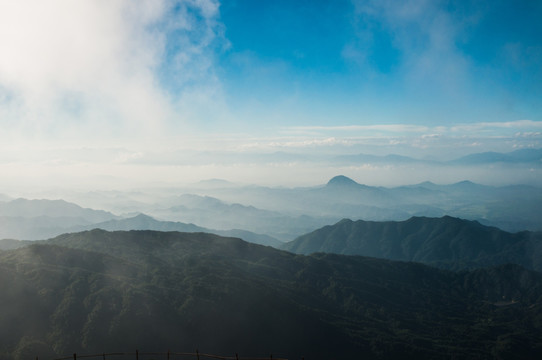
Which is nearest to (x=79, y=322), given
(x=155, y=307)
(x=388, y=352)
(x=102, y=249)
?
(x=155, y=307)

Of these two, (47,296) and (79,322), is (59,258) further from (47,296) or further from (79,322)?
(79,322)

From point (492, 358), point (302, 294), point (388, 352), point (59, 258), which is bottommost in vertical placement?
point (492, 358)

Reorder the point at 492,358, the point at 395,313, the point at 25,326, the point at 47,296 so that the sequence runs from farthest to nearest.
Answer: the point at 395,313, the point at 492,358, the point at 47,296, the point at 25,326

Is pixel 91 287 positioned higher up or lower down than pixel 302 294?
higher up

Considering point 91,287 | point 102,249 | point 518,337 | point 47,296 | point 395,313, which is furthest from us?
point 102,249

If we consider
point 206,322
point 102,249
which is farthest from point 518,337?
point 102,249

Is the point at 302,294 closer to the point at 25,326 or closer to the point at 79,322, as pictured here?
the point at 79,322

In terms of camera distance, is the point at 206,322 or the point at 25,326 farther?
the point at 206,322
